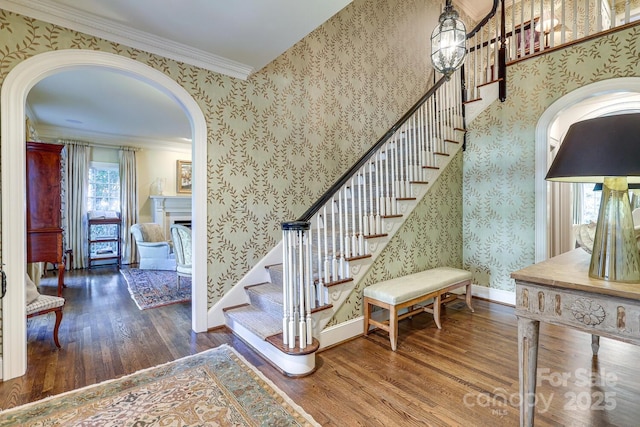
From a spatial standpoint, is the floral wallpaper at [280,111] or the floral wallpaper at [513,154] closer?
the floral wallpaper at [280,111]

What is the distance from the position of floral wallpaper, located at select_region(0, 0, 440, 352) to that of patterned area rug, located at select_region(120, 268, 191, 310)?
4.47ft

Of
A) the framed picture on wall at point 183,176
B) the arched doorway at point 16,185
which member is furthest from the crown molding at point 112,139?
the arched doorway at point 16,185

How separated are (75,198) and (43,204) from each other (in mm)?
3895

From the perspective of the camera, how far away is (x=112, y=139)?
21.0 feet

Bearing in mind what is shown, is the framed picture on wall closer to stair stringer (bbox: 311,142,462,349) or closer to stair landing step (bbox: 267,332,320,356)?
stair stringer (bbox: 311,142,462,349)

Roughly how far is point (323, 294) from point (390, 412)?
102cm

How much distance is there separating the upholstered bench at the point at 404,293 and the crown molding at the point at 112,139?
244 inches

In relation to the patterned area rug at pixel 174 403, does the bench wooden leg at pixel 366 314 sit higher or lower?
higher

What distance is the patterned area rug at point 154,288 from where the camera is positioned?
3.82m

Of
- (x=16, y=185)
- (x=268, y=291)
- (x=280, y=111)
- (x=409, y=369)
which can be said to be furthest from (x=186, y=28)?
(x=409, y=369)

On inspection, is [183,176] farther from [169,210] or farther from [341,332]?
[341,332]

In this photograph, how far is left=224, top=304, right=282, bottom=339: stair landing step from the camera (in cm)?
243

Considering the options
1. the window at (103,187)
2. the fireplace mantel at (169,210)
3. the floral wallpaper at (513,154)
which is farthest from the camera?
the fireplace mantel at (169,210)

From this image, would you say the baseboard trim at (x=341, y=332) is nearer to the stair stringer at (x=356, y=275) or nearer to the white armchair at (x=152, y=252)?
the stair stringer at (x=356, y=275)
